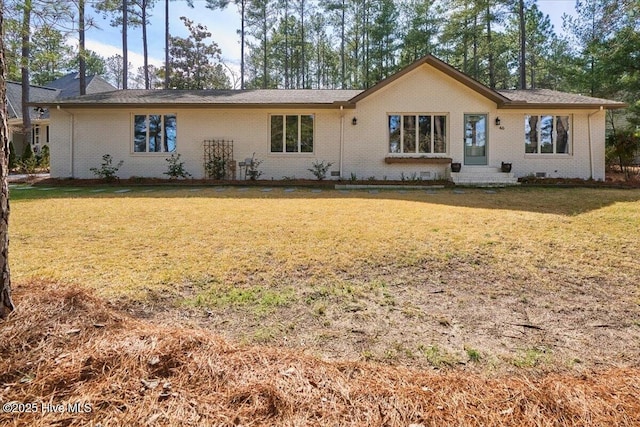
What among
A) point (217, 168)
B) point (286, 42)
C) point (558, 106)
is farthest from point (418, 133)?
point (286, 42)

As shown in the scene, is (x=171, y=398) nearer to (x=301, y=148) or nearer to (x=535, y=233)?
(x=535, y=233)

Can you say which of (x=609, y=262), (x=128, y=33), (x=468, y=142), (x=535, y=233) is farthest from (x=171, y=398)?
(x=128, y=33)

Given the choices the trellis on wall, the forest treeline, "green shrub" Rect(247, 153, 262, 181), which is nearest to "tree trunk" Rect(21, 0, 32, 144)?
the forest treeline

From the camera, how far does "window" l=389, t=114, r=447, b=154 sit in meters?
13.4

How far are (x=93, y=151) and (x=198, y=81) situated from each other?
19.5m

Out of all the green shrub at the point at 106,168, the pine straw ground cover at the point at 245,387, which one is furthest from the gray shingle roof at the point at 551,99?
the green shrub at the point at 106,168

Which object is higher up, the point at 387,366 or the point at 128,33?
the point at 128,33

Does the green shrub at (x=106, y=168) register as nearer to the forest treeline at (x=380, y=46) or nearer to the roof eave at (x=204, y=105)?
the roof eave at (x=204, y=105)

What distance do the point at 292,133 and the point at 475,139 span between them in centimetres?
667

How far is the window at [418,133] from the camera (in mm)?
13438

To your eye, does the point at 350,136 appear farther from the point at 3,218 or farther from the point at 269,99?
the point at 3,218

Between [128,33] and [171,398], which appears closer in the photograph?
[171,398]

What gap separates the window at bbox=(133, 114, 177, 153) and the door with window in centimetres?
1069

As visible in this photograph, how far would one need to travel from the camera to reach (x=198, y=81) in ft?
102
